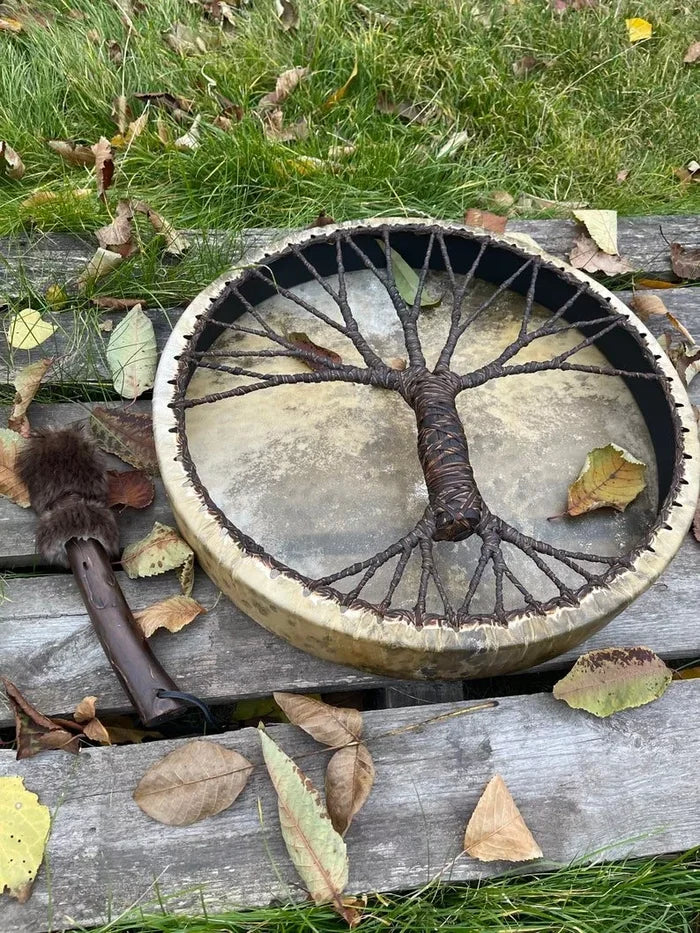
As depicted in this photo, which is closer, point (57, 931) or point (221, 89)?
point (57, 931)

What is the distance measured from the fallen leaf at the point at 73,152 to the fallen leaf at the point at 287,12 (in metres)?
0.85

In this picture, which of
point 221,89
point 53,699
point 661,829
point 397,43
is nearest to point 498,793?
point 661,829

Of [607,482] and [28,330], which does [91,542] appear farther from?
[607,482]

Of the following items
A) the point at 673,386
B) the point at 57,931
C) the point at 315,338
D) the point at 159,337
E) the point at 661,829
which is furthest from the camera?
the point at 159,337

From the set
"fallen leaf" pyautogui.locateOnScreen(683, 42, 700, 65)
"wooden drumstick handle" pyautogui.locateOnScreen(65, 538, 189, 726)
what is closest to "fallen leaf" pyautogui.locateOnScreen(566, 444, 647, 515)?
"wooden drumstick handle" pyautogui.locateOnScreen(65, 538, 189, 726)

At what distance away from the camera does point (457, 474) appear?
105 cm

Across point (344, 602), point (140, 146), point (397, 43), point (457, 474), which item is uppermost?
point (397, 43)

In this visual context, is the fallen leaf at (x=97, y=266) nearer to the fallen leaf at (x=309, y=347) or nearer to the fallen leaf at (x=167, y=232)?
the fallen leaf at (x=167, y=232)

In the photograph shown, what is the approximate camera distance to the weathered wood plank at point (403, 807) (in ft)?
3.43

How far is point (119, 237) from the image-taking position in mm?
1702

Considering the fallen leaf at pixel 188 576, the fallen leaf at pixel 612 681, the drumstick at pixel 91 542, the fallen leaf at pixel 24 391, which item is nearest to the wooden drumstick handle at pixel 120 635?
the drumstick at pixel 91 542

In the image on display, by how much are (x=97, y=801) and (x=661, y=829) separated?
0.85 meters

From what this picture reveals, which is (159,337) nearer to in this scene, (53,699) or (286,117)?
(53,699)

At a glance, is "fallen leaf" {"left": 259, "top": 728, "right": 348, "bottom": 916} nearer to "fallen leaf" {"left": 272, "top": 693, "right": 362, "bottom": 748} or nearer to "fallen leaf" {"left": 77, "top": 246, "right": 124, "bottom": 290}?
"fallen leaf" {"left": 272, "top": 693, "right": 362, "bottom": 748}
